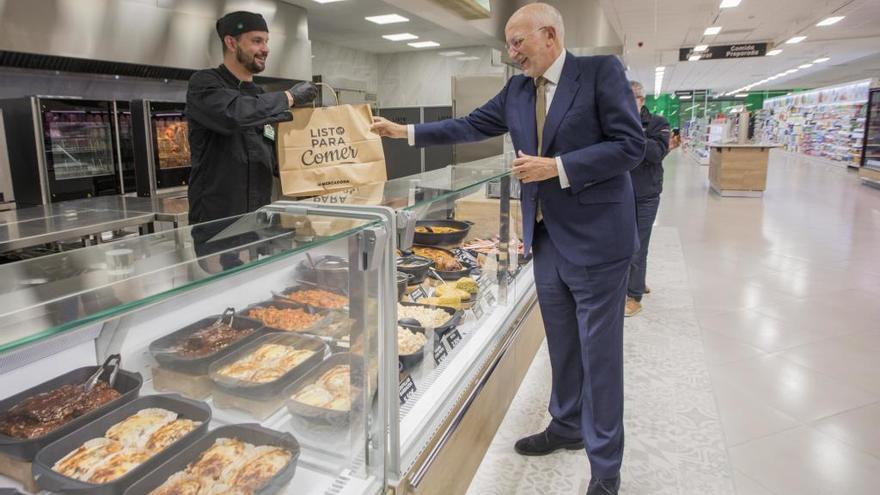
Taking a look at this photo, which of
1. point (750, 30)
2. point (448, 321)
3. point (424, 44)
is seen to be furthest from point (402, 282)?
point (750, 30)

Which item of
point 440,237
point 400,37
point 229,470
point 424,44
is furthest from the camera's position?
point 424,44

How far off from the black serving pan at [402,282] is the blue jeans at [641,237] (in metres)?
2.46

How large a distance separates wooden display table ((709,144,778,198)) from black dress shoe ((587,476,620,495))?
1124 cm

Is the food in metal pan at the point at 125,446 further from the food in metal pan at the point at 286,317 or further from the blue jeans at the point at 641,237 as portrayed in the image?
the blue jeans at the point at 641,237

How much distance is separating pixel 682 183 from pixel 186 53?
42.0ft

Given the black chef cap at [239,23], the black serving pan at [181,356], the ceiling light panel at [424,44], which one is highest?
the ceiling light panel at [424,44]

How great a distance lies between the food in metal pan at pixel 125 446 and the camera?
118 centimetres

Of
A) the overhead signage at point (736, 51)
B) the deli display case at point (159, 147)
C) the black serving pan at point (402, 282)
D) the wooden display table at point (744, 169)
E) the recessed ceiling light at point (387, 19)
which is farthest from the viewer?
the overhead signage at point (736, 51)

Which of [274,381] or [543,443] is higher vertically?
[274,381]

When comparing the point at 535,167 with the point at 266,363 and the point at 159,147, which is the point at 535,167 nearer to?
the point at 266,363

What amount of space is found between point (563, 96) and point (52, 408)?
5.98 ft

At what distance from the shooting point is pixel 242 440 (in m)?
1.37

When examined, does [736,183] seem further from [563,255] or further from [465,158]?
[563,255]

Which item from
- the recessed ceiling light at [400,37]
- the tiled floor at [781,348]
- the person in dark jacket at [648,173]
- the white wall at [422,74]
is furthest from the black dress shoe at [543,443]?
the white wall at [422,74]
